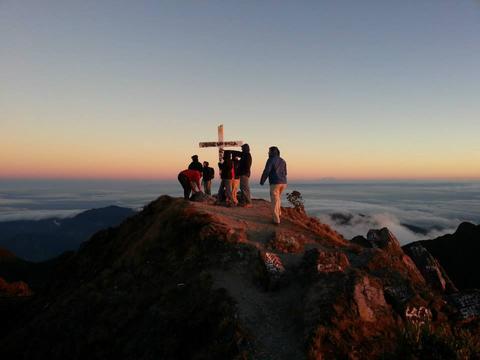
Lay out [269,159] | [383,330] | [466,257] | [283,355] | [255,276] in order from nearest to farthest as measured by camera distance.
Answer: [283,355] < [383,330] < [255,276] < [269,159] < [466,257]

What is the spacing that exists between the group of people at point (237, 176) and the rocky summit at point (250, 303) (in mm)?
2051

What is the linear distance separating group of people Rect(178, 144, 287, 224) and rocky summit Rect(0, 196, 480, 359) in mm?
2051

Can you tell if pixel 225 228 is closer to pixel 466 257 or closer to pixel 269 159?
pixel 269 159

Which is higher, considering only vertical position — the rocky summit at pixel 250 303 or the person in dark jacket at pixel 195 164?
the person in dark jacket at pixel 195 164

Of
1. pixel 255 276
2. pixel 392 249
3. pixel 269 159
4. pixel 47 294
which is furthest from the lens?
pixel 47 294

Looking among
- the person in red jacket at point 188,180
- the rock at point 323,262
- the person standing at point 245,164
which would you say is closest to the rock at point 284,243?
the rock at point 323,262

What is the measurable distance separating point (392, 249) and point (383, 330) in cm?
Answer: 1045

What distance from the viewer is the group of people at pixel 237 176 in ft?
63.6

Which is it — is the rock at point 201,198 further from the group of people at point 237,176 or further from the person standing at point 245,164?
the person standing at point 245,164

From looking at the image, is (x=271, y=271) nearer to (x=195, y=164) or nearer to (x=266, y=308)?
(x=266, y=308)

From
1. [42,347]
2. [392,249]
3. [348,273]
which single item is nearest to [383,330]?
[348,273]

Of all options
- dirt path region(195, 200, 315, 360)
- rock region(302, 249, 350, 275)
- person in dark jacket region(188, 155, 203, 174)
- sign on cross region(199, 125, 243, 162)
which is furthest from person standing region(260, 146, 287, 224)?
sign on cross region(199, 125, 243, 162)

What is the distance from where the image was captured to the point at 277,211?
20547mm

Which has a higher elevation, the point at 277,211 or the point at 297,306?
the point at 277,211
